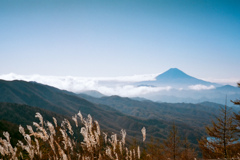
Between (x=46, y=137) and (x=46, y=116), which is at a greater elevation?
(x=46, y=137)

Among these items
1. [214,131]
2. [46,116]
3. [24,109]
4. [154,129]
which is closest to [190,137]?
[154,129]

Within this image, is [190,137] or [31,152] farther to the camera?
[190,137]

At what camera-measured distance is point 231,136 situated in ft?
51.7

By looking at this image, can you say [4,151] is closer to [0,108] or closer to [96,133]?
[96,133]

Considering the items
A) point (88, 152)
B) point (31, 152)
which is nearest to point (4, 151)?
point (31, 152)

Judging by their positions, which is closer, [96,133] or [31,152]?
[31,152]

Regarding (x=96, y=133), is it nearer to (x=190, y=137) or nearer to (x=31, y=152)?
(x=31, y=152)

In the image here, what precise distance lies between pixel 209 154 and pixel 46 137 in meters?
18.0

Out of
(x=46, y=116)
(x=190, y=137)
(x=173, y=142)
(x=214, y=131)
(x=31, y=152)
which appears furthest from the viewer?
(x=190, y=137)

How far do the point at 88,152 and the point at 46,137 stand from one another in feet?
2.96

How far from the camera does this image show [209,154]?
16641mm

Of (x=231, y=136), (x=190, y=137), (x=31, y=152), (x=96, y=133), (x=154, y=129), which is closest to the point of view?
(x=31, y=152)

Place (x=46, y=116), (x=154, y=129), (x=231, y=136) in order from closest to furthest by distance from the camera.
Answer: (x=231, y=136) → (x=46, y=116) → (x=154, y=129)

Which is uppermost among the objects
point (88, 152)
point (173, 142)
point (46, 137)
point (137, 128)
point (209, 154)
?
point (46, 137)
